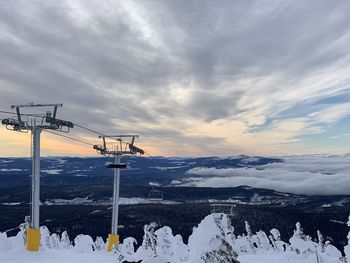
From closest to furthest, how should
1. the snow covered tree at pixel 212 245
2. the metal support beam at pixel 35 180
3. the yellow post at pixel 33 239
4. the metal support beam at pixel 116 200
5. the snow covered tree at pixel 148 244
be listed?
the snow covered tree at pixel 212 245 → the snow covered tree at pixel 148 244 → the metal support beam at pixel 35 180 → the yellow post at pixel 33 239 → the metal support beam at pixel 116 200

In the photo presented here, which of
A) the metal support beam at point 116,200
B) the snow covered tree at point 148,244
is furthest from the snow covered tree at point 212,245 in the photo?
the metal support beam at point 116,200

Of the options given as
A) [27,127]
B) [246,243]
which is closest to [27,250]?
[27,127]

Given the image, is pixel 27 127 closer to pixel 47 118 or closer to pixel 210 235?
pixel 47 118

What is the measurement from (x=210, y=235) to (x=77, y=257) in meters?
17.8

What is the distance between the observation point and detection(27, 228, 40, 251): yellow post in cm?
3325

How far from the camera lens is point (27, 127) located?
3375 centimetres

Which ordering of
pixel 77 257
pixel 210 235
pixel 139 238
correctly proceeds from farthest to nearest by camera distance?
1. pixel 139 238
2. pixel 77 257
3. pixel 210 235

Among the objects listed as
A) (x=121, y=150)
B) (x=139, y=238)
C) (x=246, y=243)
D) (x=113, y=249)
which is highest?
(x=121, y=150)

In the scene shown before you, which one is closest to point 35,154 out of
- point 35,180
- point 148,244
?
point 35,180

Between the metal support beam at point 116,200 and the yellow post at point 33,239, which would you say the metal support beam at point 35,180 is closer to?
the yellow post at point 33,239

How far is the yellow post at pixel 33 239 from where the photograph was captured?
33250mm

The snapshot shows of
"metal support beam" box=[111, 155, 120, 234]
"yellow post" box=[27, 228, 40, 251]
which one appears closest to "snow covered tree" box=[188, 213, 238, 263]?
"yellow post" box=[27, 228, 40, 251]

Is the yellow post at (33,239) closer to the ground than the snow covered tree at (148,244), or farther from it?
farther from it

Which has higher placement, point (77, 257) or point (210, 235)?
point (210, 235)
